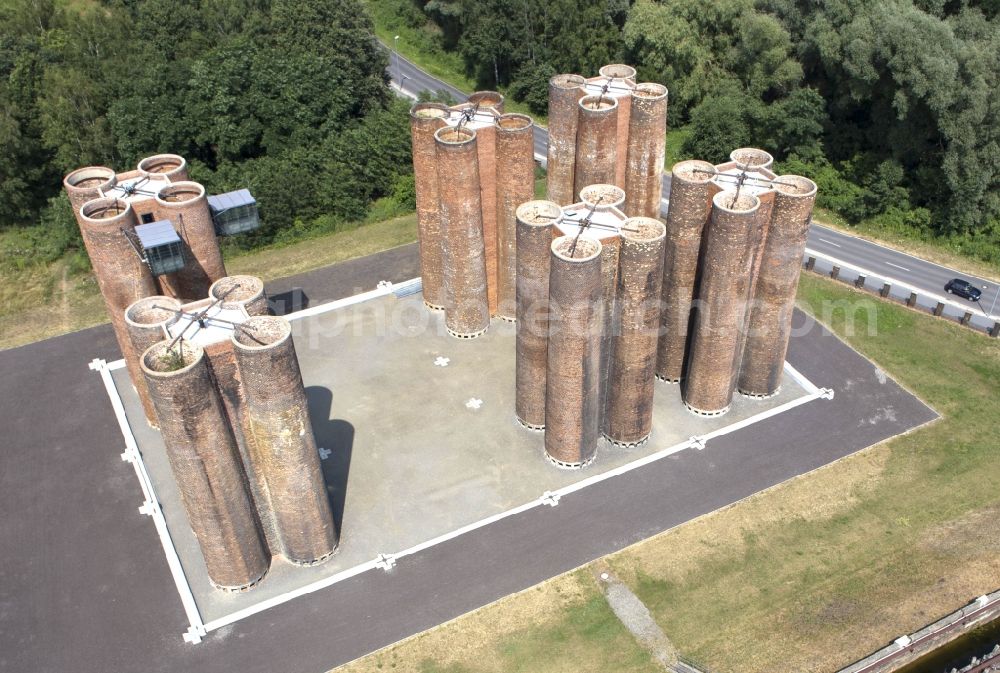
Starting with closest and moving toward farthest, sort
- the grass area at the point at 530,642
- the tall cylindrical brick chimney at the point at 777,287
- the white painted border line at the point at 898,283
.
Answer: the grass area at the point at 530,642 → the tall cylindrical brick chimney at the point at 777,287 → the white painted border line at the point at 898,283

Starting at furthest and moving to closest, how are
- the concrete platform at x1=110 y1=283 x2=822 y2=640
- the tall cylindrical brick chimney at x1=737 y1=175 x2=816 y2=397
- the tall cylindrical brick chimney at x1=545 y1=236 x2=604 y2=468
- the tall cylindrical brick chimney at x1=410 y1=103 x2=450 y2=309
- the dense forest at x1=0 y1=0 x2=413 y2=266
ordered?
the dense forest at x1=0 y1=0 x2=413 y2=266
the tall cylindrical brick chimney at x1=410 y1=103 x2=450 y2=309
the tall cylindrical brick chimney at x1=737 y1=175 x2=816 y2=397
the concrete platform at x1=110 y1=283 x2=822 y2=640
the tall cylindrical brick chimney at x1=545 y1=236 x2=604 y2=468

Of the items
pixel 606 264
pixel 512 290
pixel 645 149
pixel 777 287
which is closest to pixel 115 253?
pixel 512 290

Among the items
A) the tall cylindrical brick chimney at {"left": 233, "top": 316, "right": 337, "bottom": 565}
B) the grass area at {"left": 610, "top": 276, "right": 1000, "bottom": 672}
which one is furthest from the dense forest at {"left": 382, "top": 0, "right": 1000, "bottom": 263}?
the tall cylindrical brick chimney at {"left": 233, "top": 316, "right": 337, "bottom": 565}

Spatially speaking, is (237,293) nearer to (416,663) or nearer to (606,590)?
(416,663)

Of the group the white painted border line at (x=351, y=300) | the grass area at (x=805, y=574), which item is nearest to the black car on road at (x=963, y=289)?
the grass area at (x=805, y=574)

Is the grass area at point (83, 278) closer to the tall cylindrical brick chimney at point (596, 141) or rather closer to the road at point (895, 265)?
the tall cylindrical brick chimney at point (596, 141)

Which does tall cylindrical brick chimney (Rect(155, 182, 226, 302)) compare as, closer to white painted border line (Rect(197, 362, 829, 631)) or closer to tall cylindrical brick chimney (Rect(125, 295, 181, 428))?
tall cylindrical brick chimney (Rect(125, 295, 181, 428))

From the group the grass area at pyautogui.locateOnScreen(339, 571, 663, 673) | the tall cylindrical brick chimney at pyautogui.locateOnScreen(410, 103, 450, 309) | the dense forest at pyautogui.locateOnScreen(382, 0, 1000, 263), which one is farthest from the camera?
the dense forest at pyautogui.locateOnScreen(382, 0, 1000, 263)

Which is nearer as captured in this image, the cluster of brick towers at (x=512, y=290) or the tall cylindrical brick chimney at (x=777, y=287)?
the cluster of brick towers at (x=512, y=290)
